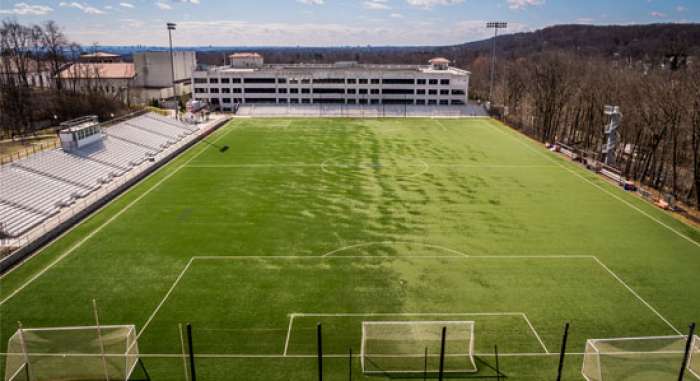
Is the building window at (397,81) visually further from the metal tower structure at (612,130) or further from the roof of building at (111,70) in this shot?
the roof of building at (111,70)

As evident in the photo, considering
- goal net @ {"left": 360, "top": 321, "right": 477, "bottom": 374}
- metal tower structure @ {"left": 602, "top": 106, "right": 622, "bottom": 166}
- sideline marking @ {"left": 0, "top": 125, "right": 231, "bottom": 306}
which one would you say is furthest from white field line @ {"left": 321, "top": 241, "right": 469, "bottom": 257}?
metal tower structure @ {"left": 602, "top": 106, "right": 622, "bottom": 166}

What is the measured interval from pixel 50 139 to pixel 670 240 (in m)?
58.8

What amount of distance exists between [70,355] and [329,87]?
87870mm

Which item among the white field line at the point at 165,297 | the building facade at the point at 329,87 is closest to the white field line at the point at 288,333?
the white field line at the point at 165,297

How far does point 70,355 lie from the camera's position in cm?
1596

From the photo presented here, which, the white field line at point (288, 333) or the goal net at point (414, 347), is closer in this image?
the goal net at point (414, 347)

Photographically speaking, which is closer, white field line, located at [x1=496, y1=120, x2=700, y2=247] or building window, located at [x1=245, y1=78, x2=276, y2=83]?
white field line, located at [x1=496, y1=120, x2=700, y2=247]

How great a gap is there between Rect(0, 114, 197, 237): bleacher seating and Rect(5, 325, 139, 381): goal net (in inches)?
632

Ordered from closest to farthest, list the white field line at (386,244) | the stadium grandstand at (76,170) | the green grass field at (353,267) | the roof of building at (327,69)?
the green grass field at (353,267)
the white field line at (386,244)
the stadium grandstand at (76,170)
the roof of building at (327,69)

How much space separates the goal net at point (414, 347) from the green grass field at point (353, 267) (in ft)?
2.51

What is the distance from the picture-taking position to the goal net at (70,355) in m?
15.8

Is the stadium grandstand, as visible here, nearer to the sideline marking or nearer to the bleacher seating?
the bleacher seating

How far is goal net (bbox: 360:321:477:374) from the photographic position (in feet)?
56.4

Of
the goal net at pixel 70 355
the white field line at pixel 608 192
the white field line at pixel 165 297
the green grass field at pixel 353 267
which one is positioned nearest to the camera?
the goal net at pixel 70 355
